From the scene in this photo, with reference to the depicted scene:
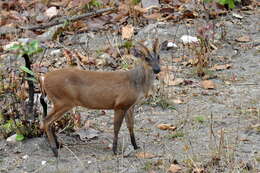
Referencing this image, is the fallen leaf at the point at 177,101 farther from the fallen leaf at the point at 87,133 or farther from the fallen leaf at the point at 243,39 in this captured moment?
the fallen leaf at the point at 243,39

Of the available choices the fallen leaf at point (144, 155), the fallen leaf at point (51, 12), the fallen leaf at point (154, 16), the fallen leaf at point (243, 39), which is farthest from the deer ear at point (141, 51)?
the fallen leaf at point (51, 12)

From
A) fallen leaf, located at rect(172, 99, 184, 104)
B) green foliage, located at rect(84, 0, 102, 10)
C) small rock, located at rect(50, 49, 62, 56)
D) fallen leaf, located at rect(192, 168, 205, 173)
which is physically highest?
green foliage, located at rect(84, 0, 102, 10)

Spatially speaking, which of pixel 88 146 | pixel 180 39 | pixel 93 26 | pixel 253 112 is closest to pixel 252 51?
pixel 180 39

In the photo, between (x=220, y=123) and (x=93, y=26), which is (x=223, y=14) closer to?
(x=93, y=26)

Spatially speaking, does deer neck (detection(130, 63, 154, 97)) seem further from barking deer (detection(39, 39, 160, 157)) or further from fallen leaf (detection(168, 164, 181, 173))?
fallen leaf (detection(168, 164, 181, 173))

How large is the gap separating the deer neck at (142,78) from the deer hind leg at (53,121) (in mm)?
781

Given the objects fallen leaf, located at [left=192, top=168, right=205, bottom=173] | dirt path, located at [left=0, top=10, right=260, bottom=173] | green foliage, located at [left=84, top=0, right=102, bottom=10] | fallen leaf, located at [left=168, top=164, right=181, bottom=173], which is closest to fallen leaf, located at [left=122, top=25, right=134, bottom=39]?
green foliage, located at [left=84, top=0, right=102, bottom=10]

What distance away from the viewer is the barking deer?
5965 millimetres

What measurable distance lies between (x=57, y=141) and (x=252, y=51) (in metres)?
4.02

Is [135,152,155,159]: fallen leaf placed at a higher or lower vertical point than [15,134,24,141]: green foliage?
lower

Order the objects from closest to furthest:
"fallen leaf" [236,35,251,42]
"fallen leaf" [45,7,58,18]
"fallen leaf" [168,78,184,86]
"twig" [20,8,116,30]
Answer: "fallen leaf" [168,78,184,86] → "fallen leaf" [236,35,251,42] → "twig" [20,8,116,30] → "fallen leaf" [45,7,58,18]

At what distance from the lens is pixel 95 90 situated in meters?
6.02

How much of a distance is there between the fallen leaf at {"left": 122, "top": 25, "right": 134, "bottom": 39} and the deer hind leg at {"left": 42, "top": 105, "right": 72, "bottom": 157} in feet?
12.4

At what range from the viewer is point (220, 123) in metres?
6.75
